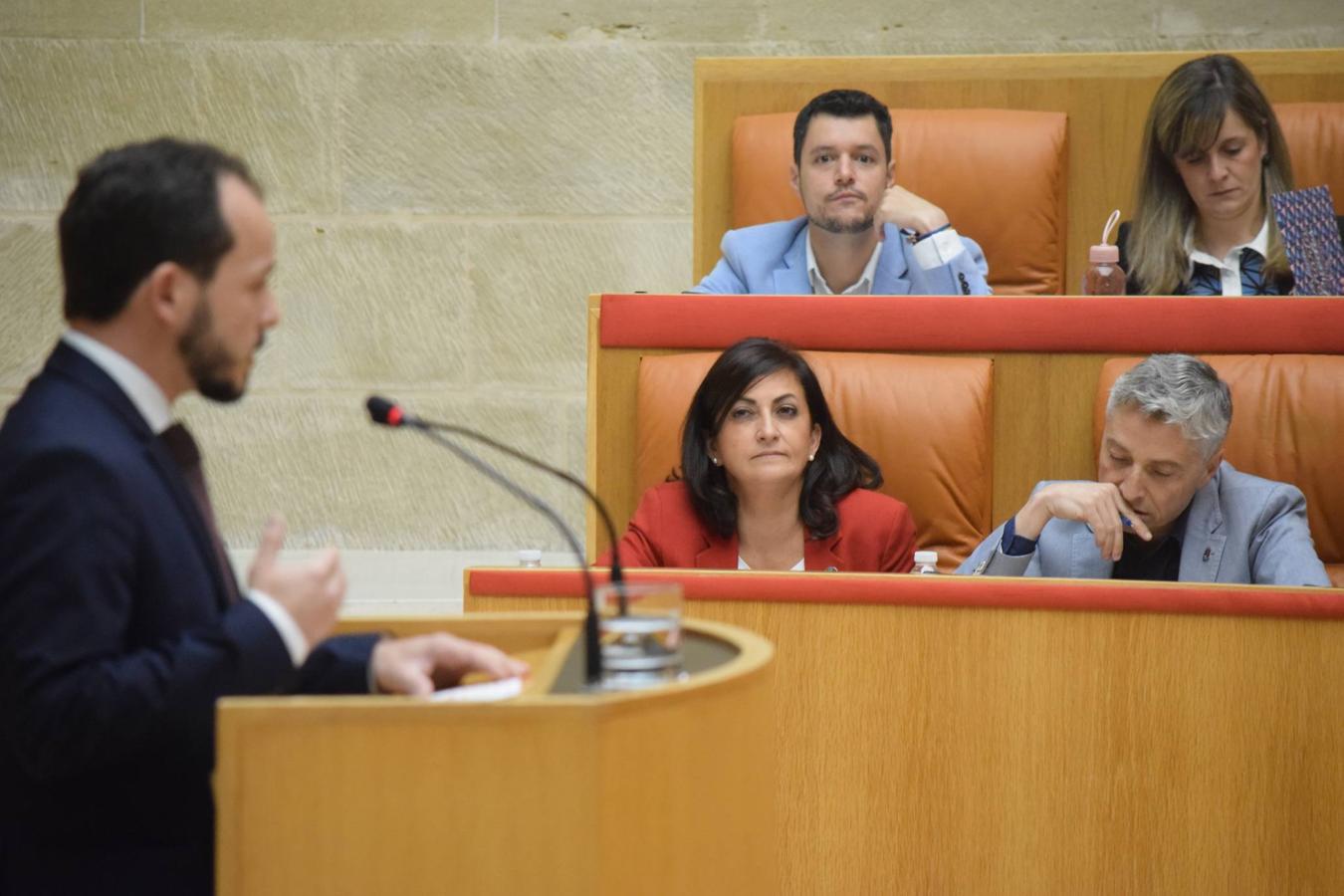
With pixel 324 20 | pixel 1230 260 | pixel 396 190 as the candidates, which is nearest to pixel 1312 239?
pixel 1230 260

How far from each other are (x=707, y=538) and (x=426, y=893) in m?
0.78

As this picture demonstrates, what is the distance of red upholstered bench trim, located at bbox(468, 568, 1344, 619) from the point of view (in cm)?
105

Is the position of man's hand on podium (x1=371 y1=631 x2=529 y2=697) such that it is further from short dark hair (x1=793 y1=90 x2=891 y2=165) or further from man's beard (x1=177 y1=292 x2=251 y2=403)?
short dark hair (x1=793 y1=90 x2=891 y2=165)

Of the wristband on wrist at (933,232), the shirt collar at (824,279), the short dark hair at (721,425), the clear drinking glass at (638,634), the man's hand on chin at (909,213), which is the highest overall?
the man's hand on chin at (909,213)

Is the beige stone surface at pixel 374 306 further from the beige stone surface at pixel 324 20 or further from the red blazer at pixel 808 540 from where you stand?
the red blazer at pixel 808 540

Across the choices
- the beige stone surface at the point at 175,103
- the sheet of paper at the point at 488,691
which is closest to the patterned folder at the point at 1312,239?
the sheet of paper at the point at 488,691

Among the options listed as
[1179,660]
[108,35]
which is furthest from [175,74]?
[1179,660]

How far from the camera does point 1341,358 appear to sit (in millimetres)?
1393

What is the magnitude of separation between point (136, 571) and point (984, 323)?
0.91 meters

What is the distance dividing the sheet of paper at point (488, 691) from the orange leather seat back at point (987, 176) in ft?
4.07

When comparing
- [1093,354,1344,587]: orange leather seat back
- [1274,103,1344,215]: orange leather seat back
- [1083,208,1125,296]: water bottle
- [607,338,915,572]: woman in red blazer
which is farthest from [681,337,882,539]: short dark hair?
[1274,103,1344,215]: orange leather seat back

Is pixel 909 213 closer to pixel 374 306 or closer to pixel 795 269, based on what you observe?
pixel 795 269

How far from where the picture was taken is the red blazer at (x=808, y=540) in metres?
1.38

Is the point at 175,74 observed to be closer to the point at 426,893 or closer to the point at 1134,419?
the point at 1134,419
